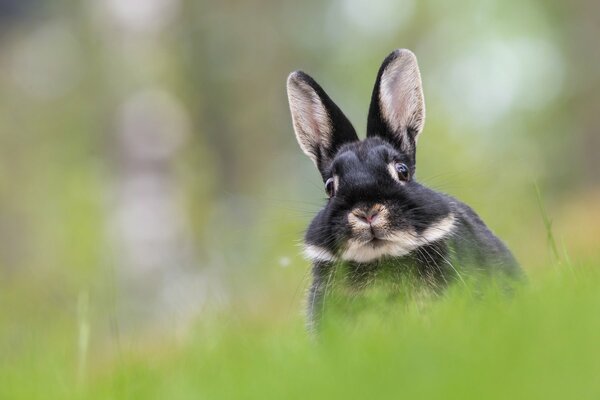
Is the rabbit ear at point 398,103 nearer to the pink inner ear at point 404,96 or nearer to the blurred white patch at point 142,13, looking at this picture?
the pink inner ear at point 404,96

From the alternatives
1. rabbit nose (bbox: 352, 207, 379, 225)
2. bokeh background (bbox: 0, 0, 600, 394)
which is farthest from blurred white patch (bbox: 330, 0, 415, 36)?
rabbit nose (bbox: 352, 207, 379, 225)

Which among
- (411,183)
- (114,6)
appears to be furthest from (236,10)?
(411,183)

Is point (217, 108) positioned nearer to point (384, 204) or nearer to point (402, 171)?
point (402, 171)

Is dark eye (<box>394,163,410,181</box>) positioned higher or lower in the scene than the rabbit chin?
higher

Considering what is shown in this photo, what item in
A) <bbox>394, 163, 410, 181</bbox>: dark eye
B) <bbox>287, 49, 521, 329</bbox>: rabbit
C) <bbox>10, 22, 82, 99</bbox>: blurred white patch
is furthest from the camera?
<bbox>10, 22, 82, 99</bbox>: blurred white patch

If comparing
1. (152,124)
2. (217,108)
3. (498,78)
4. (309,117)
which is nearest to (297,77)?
(309,117)

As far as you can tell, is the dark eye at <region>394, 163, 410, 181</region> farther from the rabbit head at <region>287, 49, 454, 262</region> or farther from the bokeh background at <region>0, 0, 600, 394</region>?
the bokeh background at <region>0, 0, 600, 394</region>
